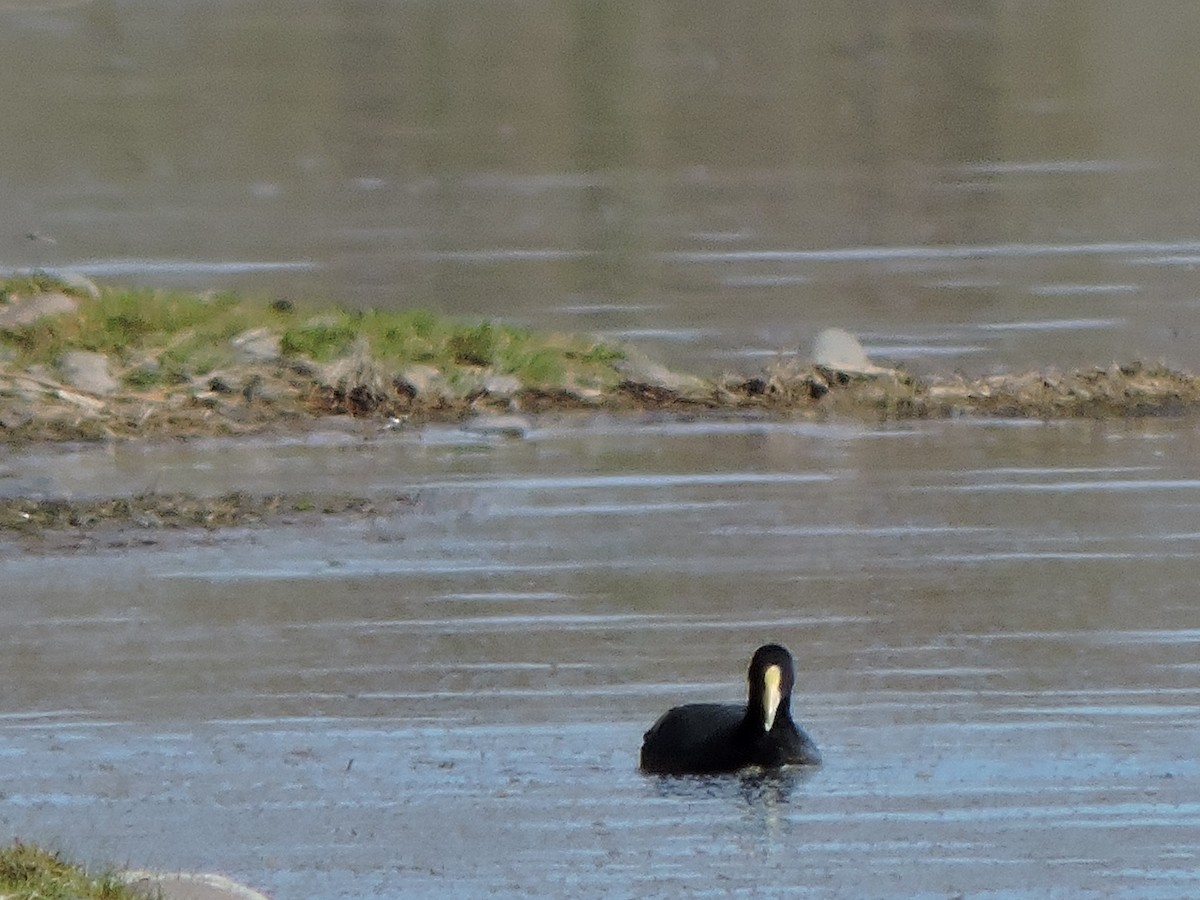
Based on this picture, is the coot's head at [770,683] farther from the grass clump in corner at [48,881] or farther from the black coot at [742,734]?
the grass clump in corner at [48,881]

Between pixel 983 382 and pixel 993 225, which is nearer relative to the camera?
pixel 983 382

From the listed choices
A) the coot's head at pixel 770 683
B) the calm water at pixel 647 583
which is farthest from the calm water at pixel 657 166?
the coot's head at pixel 770 683

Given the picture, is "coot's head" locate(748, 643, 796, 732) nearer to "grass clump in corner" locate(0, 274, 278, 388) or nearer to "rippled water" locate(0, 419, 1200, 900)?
"rippled water" locate(0, 419, 1200, 900)

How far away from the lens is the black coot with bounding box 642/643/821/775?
884 cm

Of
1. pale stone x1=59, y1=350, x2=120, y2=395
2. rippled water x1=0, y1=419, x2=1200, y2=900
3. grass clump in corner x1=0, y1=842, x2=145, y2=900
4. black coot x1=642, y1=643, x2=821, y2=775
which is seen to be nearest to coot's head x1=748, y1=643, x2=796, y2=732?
black coot x1=642, y1=643, x2=821, y2=775

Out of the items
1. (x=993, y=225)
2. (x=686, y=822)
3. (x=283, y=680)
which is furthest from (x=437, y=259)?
(x=686, y=822)

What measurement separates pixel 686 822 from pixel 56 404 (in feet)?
23.2

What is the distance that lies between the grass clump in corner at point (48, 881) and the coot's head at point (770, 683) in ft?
8.37

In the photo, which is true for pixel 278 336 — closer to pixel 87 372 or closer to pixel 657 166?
pixel 87 372

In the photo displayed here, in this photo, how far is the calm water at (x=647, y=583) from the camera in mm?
8211

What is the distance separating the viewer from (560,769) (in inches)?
350

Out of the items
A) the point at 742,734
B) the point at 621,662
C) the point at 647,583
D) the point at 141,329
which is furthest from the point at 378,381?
the point at 742,734

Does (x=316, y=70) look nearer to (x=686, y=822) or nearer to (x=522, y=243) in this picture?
(x=522, y=243)

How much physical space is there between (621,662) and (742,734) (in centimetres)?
125
